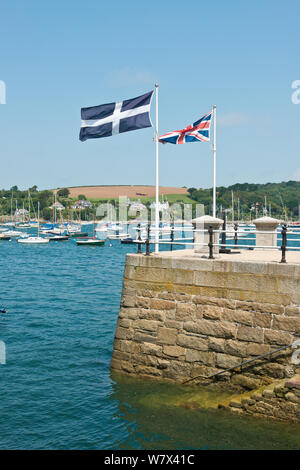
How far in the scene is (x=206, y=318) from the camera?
12.1 m

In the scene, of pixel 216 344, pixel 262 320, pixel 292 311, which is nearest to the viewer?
pixel 292 311

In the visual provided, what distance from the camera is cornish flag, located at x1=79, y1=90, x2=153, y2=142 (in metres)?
15.6

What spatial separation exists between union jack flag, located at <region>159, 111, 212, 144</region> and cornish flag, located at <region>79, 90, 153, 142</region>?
1.32 meters

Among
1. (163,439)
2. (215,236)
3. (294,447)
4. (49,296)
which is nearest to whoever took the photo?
(294,447)

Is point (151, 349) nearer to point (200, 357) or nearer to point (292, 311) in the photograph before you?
point (200, 357)

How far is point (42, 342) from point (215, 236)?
855 cm

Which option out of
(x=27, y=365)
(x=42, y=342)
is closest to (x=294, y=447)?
(x=27, y=365)

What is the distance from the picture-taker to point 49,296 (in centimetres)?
2948

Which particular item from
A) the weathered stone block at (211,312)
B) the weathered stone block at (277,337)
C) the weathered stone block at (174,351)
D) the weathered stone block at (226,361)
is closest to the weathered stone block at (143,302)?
the weathered stone block at (174,351)

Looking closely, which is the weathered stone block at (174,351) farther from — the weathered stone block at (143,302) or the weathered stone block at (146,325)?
the weathered stone block at (143,302)

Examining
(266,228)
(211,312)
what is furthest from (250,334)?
(266,228)

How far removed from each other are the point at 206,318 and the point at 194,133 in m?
7.37

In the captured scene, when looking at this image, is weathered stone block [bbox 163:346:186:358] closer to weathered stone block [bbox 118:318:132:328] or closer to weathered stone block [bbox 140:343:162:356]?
weathered stone block [bbox 140:343:162:356]
